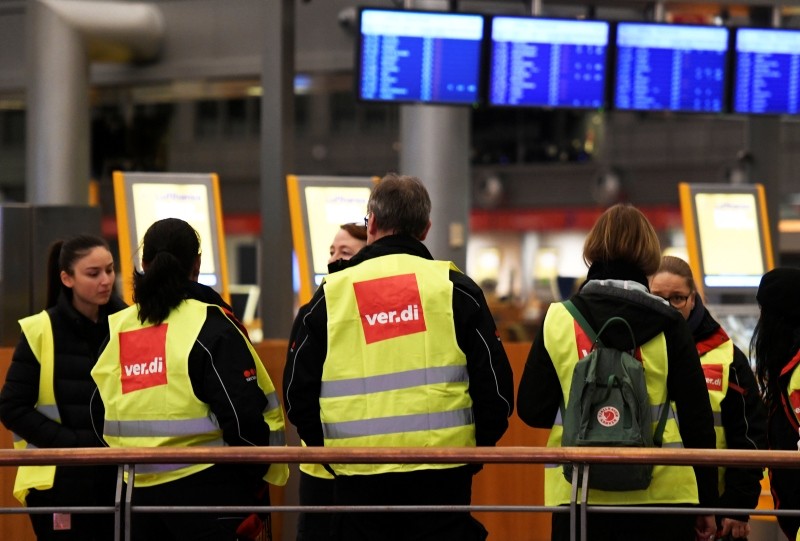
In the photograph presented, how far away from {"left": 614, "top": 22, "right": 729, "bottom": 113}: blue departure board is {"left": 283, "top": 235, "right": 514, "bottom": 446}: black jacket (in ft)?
19.1

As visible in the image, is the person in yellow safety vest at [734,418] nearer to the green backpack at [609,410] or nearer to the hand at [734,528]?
the hand at [734,528]

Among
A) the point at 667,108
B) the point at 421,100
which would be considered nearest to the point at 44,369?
the point at 421,100

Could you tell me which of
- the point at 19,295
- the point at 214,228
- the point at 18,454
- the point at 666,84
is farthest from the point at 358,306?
the point at 666,84

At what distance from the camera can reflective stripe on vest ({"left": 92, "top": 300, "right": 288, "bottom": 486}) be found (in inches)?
135

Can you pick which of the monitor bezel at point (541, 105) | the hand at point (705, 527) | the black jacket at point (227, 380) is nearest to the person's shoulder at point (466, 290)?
the black jacket at point (227, 380)

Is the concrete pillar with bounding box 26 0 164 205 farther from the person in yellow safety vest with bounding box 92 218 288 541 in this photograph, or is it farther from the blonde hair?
the blonde hair

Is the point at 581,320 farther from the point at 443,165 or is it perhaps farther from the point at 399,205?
the point at 443,165

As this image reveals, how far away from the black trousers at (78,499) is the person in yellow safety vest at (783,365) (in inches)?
77.8

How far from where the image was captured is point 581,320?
3289 millimetres

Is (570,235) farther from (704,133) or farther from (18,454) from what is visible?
(18,454)

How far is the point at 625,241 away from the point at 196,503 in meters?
1.32

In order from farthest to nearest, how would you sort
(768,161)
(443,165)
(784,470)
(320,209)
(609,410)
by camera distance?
(768,161)
(443,165)
(320,209)
(784,470)
(609,410)

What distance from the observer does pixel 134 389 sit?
346 cm

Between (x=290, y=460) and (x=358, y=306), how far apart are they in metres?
0.42
